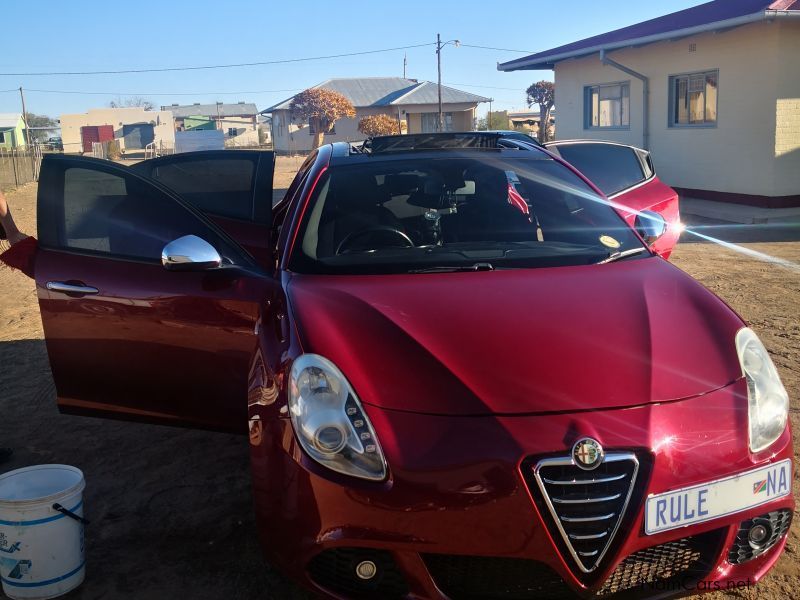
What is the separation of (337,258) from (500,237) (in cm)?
79

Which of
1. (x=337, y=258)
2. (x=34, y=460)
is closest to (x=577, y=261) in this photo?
(x=337, y=258)

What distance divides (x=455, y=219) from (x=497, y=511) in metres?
1.88

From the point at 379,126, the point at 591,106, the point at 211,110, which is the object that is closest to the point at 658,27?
the point at 591,106

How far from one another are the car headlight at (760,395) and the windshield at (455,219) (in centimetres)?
79

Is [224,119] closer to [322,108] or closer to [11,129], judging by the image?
[11,129]

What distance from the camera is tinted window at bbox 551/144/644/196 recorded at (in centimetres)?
712

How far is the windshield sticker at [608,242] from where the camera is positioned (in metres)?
3.57

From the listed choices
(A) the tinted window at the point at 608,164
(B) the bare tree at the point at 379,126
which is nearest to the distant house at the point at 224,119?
(B) the bare tree at the point at 379,126

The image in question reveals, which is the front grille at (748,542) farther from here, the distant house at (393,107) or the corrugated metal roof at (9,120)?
the corrugated metal roof at (9,120)

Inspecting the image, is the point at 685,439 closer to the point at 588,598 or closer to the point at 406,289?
the point at 588,598

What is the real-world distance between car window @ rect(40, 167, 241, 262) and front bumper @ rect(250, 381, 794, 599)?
176 cm

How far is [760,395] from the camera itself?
8.58 feet

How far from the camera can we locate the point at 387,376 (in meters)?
2.54

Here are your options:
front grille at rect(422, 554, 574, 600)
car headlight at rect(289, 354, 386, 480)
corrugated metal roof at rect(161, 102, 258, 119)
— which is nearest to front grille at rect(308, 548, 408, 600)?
front grille at rect(422, 554, 574, 600)
